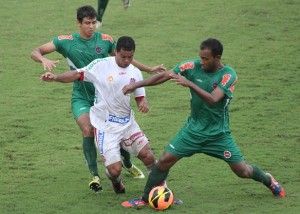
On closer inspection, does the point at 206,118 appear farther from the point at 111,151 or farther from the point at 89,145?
the point at 89,145

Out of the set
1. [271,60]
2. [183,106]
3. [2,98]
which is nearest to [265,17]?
[271,60]

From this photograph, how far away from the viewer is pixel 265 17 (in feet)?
66.5

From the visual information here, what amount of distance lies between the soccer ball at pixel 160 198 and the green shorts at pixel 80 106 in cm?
157

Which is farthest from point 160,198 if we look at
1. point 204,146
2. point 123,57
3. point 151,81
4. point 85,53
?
point 85,53

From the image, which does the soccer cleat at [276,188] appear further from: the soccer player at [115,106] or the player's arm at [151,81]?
the player's arm at [151,81]

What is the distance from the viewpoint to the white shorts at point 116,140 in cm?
1022

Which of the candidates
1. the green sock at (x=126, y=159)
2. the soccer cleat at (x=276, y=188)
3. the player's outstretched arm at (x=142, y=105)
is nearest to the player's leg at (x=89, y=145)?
the green sock at (x=126, y=159)

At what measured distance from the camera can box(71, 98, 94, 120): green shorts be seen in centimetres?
1080

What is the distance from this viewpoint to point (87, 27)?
35.8 ft

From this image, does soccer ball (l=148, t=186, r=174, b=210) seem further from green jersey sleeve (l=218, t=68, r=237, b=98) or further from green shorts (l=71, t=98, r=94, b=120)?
green shorts (l=71, t=98, r=94, b=120)

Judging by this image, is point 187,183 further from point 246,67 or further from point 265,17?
point 265,17

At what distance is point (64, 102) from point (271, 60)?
15.6 ft

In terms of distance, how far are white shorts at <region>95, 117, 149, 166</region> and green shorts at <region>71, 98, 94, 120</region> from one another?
554 millimetres

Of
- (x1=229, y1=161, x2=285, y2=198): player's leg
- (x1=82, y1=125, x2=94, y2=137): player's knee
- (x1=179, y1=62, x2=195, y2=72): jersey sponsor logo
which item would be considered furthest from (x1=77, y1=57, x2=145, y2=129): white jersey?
(x1=229, y1=161, x2=285, y2=198): player's leg
